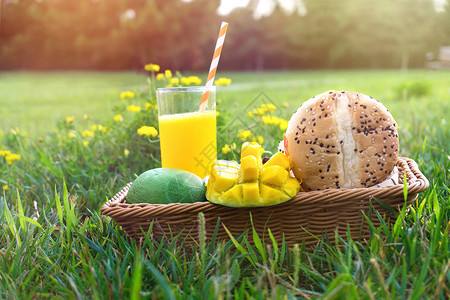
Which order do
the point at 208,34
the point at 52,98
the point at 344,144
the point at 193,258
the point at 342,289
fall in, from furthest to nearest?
the point at 208,34 < the point at 52,98 < the point at 344,144 < the point at 193,258 < the point at 342,289

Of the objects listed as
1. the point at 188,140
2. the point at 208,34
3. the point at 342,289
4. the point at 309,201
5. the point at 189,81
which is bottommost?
the point at 342,289

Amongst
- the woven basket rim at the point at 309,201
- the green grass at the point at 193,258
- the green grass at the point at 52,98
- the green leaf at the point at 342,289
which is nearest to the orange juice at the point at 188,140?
the green grass at the point at 193,258

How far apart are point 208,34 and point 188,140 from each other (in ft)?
33.5

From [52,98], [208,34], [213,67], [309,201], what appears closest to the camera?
[309,201]

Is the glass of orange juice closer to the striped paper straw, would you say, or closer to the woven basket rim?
the striped paper straw

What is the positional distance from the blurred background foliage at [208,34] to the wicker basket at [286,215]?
1639 mm

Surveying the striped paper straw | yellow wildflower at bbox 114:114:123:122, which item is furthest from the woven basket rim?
yellow wildflower at bbox 114:114:123:122

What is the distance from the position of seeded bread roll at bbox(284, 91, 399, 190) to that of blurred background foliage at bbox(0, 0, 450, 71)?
5.39ft

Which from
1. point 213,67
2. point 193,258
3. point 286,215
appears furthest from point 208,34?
point 193,258

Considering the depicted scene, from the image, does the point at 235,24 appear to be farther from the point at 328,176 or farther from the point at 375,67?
the point at 328,176

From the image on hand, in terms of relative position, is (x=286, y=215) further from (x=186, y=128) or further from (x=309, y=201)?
(x=186, y=128)

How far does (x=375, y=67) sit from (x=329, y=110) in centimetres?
2409

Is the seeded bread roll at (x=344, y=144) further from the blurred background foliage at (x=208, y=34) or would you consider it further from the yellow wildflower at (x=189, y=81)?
the blurred background foliage at (x=208, y=34)

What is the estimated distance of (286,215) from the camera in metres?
1.46
